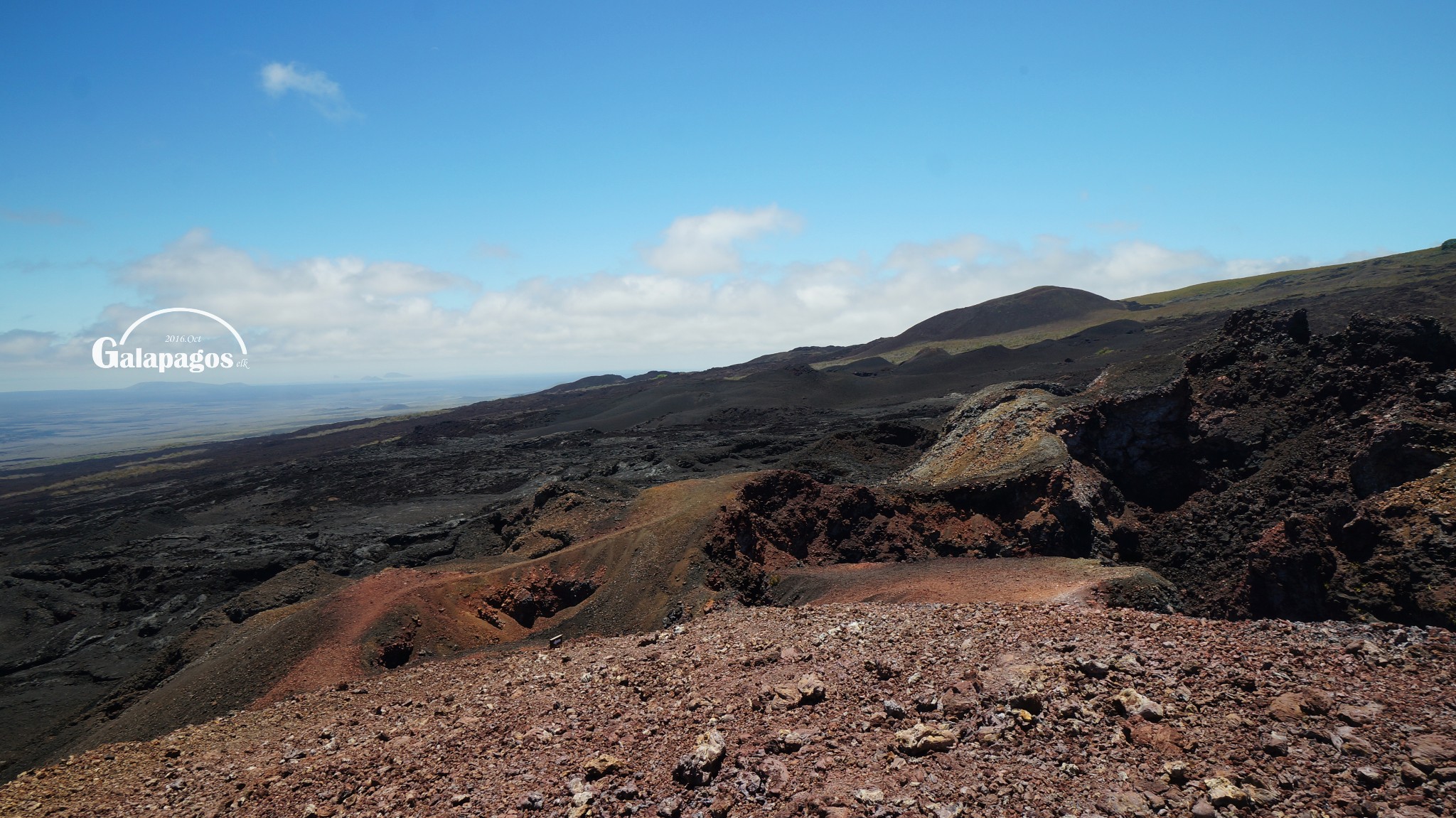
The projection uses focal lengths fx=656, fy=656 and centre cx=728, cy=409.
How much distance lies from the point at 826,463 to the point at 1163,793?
25.0 metres

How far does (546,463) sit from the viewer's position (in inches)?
1877

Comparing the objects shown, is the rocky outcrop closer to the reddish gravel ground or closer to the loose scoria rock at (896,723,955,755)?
the reddish gravel ground

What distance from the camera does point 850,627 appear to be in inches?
394

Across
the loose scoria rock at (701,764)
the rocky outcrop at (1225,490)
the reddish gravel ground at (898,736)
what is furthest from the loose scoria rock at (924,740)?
→ the rocky outcrop at (1225,490)

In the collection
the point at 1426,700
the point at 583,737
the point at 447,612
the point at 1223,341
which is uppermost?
the point at 1223,341

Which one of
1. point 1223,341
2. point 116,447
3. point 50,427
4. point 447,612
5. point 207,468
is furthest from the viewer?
point 50,427

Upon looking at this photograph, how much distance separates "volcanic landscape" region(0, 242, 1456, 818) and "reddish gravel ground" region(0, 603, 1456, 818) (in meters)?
0.04

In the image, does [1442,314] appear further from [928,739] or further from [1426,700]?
[928,739]

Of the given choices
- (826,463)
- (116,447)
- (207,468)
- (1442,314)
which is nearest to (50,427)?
(116,447)

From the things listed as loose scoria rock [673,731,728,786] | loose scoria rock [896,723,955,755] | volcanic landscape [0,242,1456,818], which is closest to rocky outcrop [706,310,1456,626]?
volcanic landscape [0,242,1456,818]

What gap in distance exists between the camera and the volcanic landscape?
6.02 m

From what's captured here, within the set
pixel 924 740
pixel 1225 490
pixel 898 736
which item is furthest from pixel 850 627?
pixel 1225 490

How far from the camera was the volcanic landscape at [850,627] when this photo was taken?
602 cm

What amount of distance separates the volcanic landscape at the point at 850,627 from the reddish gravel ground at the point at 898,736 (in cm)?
4
